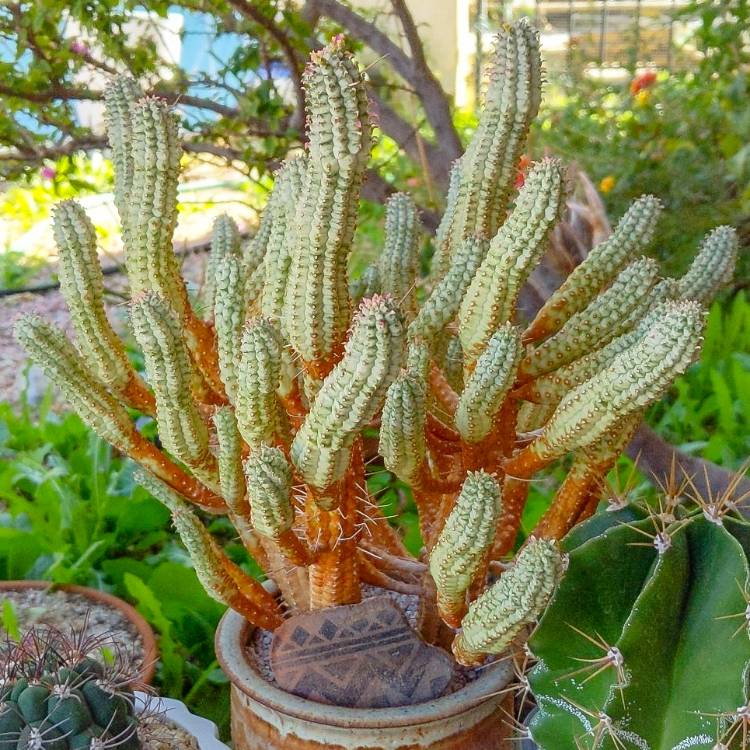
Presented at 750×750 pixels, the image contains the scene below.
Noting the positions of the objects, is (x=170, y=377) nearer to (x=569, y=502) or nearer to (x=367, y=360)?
(x=367, y=360)

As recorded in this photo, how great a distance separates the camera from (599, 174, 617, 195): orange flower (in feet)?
7.73

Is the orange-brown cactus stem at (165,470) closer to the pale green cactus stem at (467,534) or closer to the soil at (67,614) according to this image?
the pale green cactus stem at (467,534)

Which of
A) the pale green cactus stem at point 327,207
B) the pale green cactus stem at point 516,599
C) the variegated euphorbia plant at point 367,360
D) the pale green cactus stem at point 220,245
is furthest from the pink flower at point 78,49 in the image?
the pale green cactus stem at point 516,599

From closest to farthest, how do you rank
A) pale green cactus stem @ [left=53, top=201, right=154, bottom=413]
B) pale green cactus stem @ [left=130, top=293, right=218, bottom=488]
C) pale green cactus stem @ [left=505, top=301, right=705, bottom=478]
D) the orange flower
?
1. pale green cactus stem @ [left=505, top=301, right=705, bottom=478]
2. pale green cactus stem @ [left=130, top=293, right=218, bottom=488]
3. pale green cactus stem @ [left=53, top=201, right=154, bottom=413]
4. the orange flower

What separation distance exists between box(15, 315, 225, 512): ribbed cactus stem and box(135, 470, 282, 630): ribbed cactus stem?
0.06ft

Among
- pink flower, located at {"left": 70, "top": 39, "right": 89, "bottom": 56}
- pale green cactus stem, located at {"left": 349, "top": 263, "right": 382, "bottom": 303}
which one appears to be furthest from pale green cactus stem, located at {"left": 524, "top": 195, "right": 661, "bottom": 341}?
pink flower, located at {"left": 70, "top": 39, "right": 89, "bottom": 56}

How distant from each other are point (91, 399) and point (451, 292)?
36 cm

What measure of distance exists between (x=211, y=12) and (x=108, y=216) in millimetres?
2940

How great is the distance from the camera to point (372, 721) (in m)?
0.74

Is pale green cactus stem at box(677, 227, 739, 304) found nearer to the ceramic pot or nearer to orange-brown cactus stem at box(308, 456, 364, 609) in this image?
orange-brown cactus stem at box(308, 456, 364, 609)

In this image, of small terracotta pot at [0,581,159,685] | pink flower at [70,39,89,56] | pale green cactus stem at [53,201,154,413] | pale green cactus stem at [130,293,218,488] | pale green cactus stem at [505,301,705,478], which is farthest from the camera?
pink flower at [70,39,89,56]

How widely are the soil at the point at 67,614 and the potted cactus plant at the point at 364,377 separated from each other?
0.35 meters

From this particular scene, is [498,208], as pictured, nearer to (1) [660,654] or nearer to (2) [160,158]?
(2) [160,158]

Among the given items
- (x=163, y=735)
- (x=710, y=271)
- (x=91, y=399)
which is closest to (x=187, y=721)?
(x=163, y=735)
